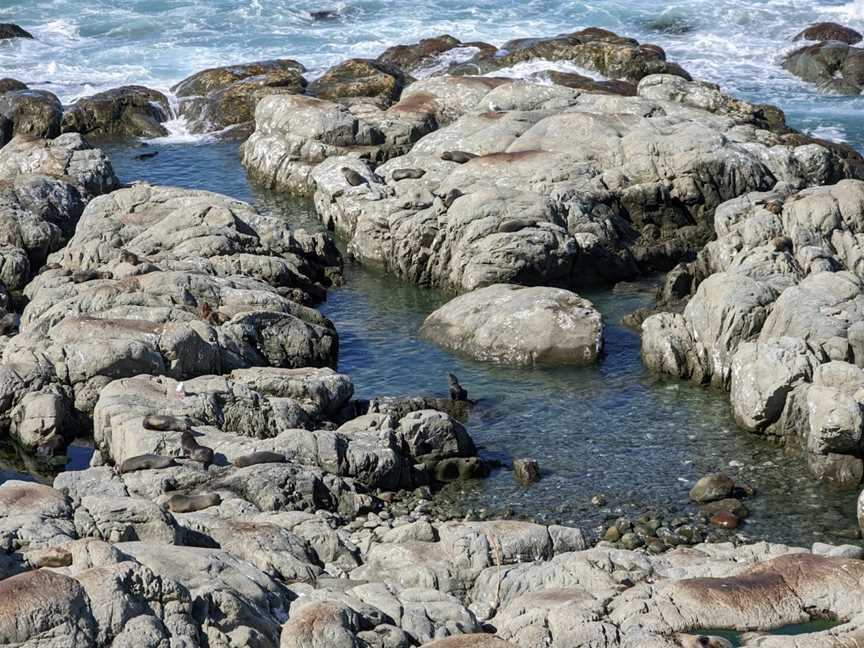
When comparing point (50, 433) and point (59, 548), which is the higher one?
point (59, 548)

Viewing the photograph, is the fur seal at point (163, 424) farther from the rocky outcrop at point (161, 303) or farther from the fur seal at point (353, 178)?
the fur seal at point (353, 178)

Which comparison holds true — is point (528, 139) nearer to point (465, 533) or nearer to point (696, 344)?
point (696, 344)

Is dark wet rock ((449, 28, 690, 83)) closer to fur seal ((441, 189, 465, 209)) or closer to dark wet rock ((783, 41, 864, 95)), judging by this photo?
dark wet rock ((783, 41, 864, 95))

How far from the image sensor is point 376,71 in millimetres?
70750

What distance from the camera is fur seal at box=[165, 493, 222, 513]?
29266mm

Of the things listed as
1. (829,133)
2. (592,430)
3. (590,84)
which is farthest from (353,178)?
(829,133)

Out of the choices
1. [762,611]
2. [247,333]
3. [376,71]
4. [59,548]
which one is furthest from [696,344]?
[376,71]

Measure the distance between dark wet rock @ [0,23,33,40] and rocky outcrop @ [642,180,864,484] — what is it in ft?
176

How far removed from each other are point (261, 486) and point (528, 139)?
26.3 metres

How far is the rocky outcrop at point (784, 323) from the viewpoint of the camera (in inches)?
1313

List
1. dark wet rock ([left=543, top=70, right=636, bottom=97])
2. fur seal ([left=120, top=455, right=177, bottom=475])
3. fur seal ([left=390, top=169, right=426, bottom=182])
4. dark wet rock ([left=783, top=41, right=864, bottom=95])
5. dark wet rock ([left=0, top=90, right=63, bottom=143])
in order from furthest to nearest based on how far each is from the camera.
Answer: dark wet rock ([left=783, top=41, right=864, bottom=95]) < dark wet rock ([left=0, top=90, right=63, bottom=143]) < dark wet rock ([left=543, top=70, right=636, bottom=97]) < fur seal ([left=390, top=169, right=426, bottom=182]) < fur seal ([left=120, top=455, right=177, bottom=475])

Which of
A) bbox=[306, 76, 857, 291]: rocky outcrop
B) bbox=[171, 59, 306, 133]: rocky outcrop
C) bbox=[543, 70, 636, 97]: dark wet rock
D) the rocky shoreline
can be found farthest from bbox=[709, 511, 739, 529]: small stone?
bbox=[171, 59, 306, 133]: rocky outcrop

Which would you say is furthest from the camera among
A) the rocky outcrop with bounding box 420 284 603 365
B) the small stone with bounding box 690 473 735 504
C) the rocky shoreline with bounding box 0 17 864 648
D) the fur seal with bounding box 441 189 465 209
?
the fur seal with bounding box 441 189 465 209

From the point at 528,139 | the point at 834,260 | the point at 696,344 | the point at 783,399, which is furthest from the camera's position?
the point at 528,139
